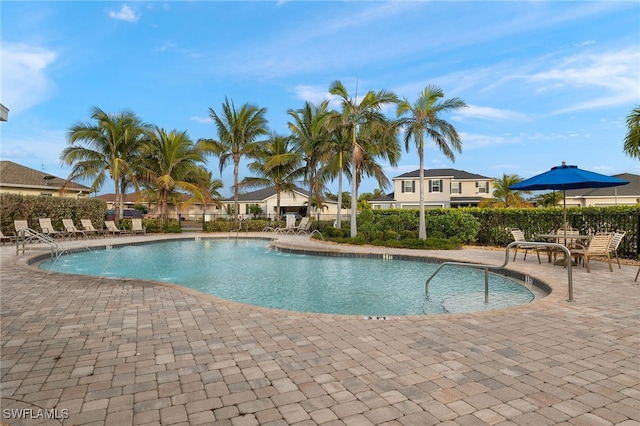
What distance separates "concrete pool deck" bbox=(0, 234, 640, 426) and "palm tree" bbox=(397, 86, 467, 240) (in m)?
10.2

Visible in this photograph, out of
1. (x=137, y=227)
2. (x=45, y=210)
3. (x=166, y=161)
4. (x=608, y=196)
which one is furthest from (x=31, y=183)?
(x=608, y=196)

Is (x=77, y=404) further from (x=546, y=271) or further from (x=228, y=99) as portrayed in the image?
(x=228, y=99)

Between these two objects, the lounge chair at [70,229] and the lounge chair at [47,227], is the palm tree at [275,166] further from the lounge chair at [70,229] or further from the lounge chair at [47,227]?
the lounge chair at [47,227]

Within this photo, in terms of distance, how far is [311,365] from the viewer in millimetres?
3084

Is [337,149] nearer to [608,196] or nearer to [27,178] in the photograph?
[27,178]

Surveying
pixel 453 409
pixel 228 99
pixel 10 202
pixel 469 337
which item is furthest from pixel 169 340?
pixel 228 99

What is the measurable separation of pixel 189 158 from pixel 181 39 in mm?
12343

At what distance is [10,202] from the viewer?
1659cm

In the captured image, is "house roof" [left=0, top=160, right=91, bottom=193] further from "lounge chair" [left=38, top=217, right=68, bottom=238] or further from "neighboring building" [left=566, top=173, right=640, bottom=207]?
"neighboring building" [left=566, top=173, right=640, bottom=207]

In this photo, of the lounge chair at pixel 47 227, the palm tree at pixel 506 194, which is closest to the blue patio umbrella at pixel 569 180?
the lounge chair at pixel 47 227

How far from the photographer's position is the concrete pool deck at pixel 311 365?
2340 millimetres

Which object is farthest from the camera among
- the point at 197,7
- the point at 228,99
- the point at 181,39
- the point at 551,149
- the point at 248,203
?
the point at 248,203

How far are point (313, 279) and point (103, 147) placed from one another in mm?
19514

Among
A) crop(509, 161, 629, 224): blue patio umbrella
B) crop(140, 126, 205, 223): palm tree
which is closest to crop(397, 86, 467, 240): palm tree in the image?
crop(509, 161, 629, 224): blue patio umbrella
